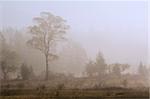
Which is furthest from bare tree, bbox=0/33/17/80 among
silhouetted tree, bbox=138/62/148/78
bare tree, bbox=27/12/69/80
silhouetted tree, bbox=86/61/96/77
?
silhouetted tree, bbox=138/62/148/78

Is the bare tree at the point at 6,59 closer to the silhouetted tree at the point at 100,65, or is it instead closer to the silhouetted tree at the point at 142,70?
the silhouetted tree at the point at 100,65

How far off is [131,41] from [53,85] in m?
1.42

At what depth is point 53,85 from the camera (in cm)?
501

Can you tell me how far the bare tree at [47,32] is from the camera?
16.7ft

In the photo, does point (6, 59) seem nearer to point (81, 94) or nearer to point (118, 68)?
point (81, 94)

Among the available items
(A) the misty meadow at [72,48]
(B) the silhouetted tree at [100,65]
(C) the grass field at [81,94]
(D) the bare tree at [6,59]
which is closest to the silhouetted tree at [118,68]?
(A) the misty meadow at [72,48]

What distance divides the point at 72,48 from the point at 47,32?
475mm

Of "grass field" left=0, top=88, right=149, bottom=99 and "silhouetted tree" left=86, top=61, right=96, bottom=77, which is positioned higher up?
"silhouetted tree" left=86, top=61, right=96, bottom=77

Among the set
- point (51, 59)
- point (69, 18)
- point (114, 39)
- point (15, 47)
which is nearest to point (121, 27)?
point (114, 39)

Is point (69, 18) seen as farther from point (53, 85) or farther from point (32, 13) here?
point (53, 85)

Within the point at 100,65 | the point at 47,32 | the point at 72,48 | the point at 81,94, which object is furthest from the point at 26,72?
the point at 100,65

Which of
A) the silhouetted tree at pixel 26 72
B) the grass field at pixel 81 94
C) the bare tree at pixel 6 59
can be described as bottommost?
the grass field at pixel 81 94

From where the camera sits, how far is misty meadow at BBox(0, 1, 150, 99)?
16.4 feet

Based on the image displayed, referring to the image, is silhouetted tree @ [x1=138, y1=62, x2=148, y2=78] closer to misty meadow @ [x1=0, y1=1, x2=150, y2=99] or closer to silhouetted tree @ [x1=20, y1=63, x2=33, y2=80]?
misty meadow @ [x1=0, y1=1, x2=150, y2=99]
